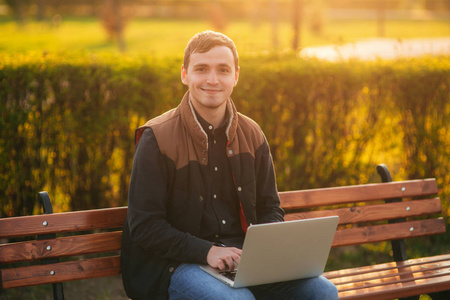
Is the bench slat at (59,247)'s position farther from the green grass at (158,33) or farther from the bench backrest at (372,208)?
the green grass at (158,33)

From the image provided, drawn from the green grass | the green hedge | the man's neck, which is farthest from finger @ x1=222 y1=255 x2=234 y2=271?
the green grass

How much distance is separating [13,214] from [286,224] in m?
2.87

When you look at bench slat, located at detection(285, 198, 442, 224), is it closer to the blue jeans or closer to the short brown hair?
the blue jeans

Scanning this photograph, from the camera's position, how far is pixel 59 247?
3.36m

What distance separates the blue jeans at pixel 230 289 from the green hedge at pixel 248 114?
2.06 meters

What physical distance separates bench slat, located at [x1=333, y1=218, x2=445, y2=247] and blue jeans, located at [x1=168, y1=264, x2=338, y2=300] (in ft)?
3.17

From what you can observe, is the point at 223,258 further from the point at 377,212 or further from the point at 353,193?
the point at 377,212

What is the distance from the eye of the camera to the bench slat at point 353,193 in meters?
3.95

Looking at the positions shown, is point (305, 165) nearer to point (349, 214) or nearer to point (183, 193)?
point (349, 214)

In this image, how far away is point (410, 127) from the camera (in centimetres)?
568

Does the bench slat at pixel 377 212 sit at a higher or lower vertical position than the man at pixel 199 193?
lower

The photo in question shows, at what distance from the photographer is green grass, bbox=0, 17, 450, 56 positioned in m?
26.3

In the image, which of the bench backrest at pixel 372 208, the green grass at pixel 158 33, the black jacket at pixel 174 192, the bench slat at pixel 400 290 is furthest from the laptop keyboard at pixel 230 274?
the green grass at pixel 158 33

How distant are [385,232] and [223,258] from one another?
167 centimetres
